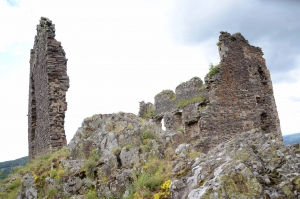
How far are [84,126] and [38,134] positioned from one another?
660 cm

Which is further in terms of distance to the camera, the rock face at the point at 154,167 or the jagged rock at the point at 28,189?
the jagged rock at the point at 28,189

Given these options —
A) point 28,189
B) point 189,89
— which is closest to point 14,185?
point 28,189

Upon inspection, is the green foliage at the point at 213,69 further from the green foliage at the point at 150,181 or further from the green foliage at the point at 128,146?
the green foliage at the point at 150,181

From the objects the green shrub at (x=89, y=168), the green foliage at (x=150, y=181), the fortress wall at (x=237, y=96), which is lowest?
the green foliage at (x=150, y=181)

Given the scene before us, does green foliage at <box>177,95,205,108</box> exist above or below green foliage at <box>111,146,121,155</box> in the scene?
above

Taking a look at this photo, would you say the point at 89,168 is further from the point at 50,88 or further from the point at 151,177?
the point at 50,88

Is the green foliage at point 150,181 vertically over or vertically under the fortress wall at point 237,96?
under

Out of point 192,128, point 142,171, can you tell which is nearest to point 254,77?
point 192,128

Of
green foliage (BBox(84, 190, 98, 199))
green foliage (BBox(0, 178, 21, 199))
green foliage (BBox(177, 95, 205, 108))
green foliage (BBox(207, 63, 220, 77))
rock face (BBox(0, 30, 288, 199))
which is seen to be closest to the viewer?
rock face (BBox(0, 30, 288, 199))

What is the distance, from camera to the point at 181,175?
15.3 feet

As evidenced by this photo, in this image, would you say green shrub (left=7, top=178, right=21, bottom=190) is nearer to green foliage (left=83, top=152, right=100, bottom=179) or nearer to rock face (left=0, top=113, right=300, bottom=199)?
rock face (left=0, top=113, right=300, bottom=199)

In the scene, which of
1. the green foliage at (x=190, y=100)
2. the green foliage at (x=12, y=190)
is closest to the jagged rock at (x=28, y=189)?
the green foliage at (x=12, y=190)

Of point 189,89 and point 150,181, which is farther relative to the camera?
point 189,89

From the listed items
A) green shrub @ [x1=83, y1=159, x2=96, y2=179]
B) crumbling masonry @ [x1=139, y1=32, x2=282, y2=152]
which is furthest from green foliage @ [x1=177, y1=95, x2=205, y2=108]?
green shrub @ [x1=83, y1=159, x2=96, y2=179]
